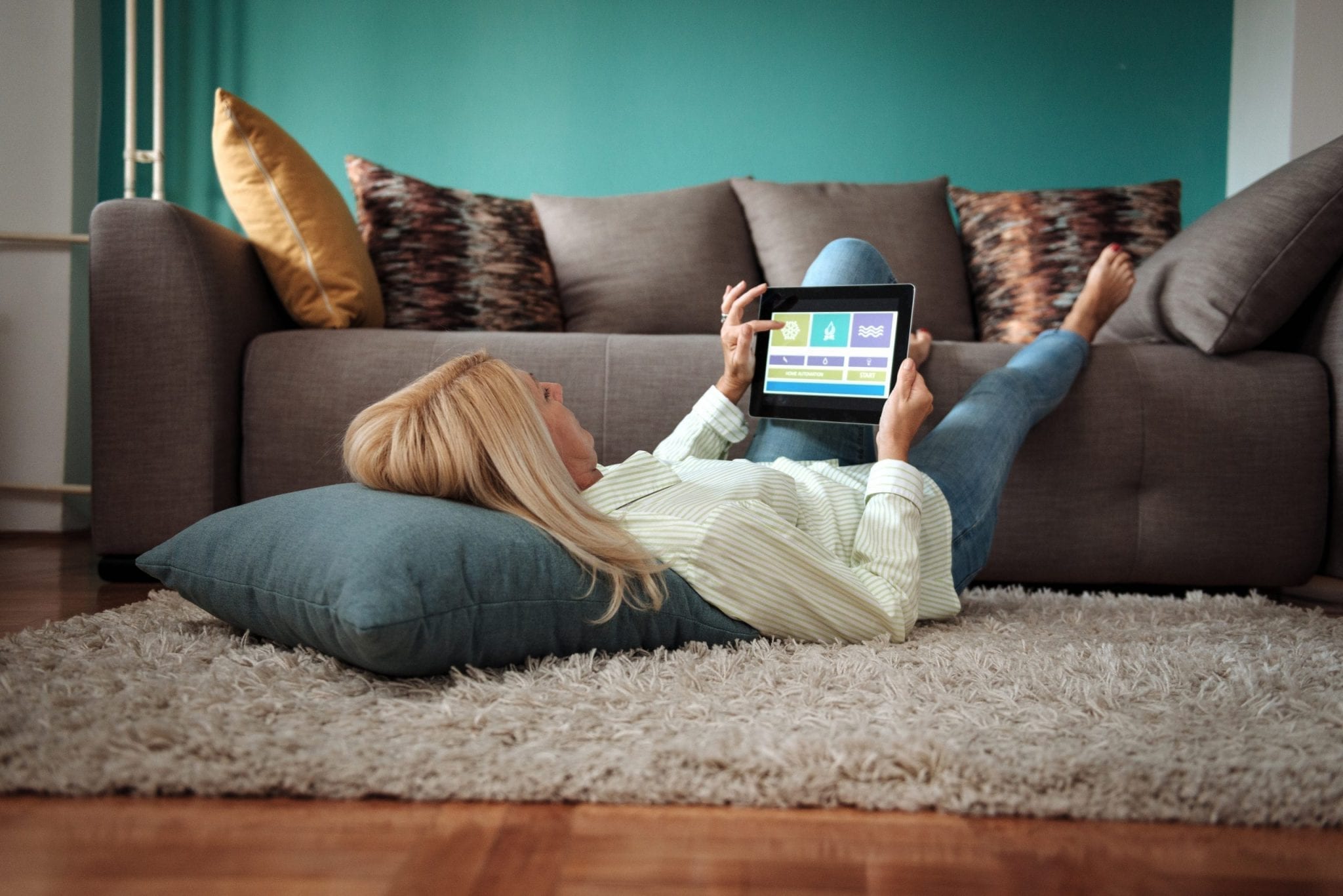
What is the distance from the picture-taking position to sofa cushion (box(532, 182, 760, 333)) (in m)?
2.14

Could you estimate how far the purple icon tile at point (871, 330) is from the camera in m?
1.33

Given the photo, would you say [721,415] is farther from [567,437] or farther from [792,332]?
[567,437]

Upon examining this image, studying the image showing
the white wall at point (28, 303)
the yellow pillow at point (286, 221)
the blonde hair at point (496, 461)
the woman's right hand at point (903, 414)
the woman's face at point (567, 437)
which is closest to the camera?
the blonde hair at point (496, 461)

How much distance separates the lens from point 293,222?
177 cm

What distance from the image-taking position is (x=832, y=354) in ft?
4.51

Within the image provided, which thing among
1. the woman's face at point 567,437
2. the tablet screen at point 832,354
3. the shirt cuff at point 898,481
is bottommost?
the shirt cuff at point 898,481

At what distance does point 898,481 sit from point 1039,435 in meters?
0.57

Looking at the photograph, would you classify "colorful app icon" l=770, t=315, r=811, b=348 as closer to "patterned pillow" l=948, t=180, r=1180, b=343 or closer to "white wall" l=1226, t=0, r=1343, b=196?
"patterned pillow" l=948, t=180, r=1180, b=343

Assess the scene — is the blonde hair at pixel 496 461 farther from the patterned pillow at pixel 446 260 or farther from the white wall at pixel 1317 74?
the white wall at pixel 1317 74

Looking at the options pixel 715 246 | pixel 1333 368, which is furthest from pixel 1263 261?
pixel 715 246

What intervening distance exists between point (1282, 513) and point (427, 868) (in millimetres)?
1553

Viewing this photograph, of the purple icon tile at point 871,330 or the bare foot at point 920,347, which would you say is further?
the bare foot at point 920,347

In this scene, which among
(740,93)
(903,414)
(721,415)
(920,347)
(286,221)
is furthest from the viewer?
(740,93)

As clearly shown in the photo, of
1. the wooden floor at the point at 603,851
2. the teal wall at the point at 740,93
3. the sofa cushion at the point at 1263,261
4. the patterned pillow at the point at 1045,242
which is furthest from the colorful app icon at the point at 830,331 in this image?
the teal wall at the point at 740,93
